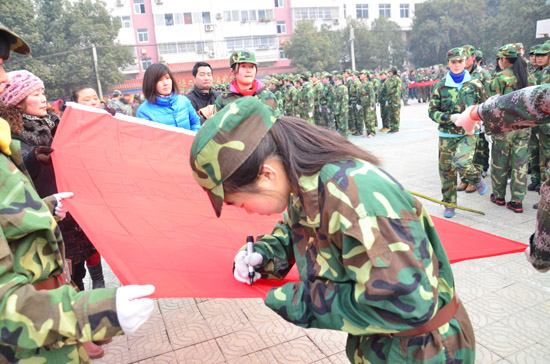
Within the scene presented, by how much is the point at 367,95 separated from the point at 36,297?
40.1 feet

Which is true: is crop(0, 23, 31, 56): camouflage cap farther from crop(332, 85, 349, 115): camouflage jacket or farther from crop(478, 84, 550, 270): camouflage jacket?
crop(332, 85, 349, 115): camouflage jacket

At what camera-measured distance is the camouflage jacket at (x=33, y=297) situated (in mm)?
1221

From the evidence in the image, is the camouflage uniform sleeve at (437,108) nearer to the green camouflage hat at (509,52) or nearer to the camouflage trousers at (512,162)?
the camouflage trousers at (512,162)

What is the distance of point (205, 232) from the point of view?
7.00 ft

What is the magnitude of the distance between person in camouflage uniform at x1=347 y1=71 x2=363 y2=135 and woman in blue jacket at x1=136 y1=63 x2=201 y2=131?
915 cm

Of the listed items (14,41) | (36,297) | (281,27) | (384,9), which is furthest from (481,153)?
(384,9)

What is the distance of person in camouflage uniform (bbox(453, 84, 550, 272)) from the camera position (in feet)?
6.10

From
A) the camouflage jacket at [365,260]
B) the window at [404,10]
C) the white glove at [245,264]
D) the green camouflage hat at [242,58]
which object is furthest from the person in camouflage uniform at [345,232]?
the window at [404,10]

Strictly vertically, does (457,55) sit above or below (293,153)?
above

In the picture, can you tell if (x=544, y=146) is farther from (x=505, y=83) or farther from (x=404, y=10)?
(x=404, y=10)

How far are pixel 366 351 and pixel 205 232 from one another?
1059 millimetres

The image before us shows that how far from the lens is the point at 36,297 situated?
4.09 ft

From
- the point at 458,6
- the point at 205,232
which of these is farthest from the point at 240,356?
the point at 458,6

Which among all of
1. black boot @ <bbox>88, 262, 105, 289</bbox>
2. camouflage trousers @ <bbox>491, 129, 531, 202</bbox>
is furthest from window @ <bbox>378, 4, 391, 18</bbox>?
black boot @ <bbox>88, 262, 105, 289</bbox>
